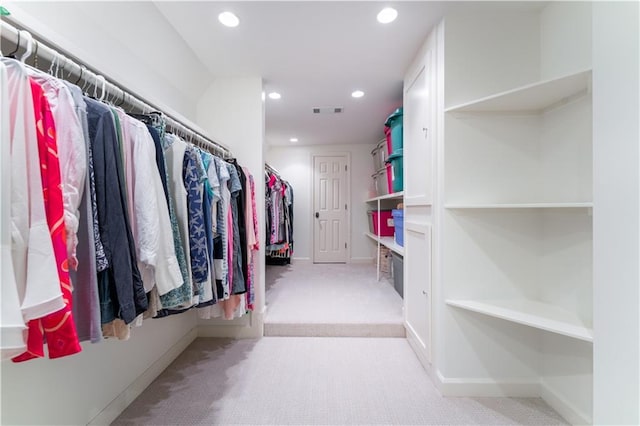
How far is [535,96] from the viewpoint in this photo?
3.92 feet

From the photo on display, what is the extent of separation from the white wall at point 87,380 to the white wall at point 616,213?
2.01 meters

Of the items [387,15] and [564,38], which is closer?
[564,38]

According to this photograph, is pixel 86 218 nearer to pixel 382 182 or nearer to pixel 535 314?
pixel 535 314

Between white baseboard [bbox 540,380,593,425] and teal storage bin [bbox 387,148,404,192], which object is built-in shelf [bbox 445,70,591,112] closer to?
teal storage bin [bbox 387,148,404,192]

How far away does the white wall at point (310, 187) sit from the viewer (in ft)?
14.3

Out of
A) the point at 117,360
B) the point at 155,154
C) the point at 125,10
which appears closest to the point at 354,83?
the point at 125,10

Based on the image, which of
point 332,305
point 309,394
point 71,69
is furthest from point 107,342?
point 332,305

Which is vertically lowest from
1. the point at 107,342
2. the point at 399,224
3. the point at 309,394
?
the point at 309,394

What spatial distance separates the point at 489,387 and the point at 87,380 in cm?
202

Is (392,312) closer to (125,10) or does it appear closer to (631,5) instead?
(631,5)

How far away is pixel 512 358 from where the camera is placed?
4.49 ft

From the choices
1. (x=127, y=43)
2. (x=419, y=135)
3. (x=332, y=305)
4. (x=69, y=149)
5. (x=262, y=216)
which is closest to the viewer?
(x=69, y=149)

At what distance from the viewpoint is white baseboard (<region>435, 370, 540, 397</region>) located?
4.44 ft

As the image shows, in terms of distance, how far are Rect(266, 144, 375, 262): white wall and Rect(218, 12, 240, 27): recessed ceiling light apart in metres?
2.98
